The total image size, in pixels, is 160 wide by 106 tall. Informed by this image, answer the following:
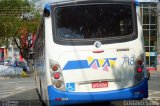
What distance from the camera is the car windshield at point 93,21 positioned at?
11.7 m

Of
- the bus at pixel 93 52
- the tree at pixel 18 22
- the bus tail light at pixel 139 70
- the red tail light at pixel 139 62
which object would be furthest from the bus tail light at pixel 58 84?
the tree at pixel 18 22

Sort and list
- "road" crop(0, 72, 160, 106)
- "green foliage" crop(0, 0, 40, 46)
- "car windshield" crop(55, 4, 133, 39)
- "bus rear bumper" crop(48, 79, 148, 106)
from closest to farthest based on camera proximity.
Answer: "bus rear bumper" crop(48, 79, 148, 106), "car windshield" crop(55, 4, 133, 39), "road" crop(0, 72, 160, 106), "green foliage" crop(0, 0, 40, 46)

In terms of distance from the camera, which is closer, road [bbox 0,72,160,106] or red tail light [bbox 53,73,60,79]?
red tail light [bbox 53,73,60,79]

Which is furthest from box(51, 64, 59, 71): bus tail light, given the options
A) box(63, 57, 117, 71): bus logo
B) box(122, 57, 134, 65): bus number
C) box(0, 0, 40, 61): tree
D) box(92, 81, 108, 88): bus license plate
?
box(0, 0, 40, 61): tree

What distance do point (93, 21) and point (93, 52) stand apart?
847 mm

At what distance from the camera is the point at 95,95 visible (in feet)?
37.9

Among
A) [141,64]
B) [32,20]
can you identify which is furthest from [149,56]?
[141,64]

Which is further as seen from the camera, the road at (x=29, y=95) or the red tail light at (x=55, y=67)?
the road at (x=29, y=95)

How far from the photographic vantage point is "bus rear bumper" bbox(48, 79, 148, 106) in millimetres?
11406

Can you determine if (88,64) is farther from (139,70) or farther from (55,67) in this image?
(139,70)

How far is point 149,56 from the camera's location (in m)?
60.1

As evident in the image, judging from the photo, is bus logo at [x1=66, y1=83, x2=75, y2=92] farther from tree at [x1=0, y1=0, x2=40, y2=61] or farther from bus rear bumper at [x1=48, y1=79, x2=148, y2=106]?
tree at [x1=0, y1=0, x2=40, y2=61]

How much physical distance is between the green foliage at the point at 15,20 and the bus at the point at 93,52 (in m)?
38.0

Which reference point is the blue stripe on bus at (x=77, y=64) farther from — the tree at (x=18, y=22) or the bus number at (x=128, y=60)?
the tree at (x=18, y=22)
